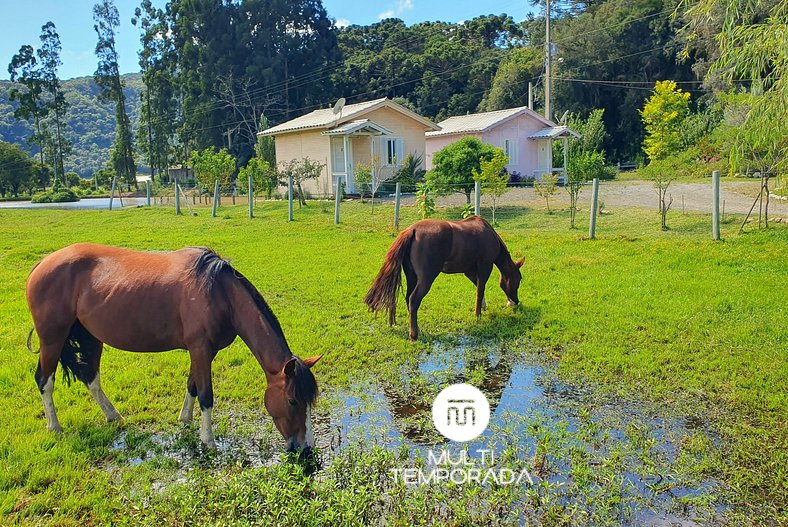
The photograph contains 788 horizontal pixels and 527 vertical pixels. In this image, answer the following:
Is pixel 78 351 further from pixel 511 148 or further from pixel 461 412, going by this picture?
pixel 511 148

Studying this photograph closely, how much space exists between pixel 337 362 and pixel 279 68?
45.4 m

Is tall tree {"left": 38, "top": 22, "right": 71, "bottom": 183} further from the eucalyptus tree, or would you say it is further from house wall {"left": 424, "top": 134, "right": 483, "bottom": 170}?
house wall {"left": 424, "top": 134, "right": 483, "bottom": 170}

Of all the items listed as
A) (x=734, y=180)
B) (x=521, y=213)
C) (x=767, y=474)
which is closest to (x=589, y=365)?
(x=767, y=474)

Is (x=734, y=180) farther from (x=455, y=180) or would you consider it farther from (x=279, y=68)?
(x=279, y=68)

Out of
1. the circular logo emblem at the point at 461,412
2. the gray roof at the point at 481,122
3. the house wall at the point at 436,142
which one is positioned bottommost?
the circular logo emblem at the point at 461,412

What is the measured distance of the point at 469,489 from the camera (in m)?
3.68

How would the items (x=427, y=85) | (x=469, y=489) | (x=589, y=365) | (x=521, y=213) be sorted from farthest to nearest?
(x=427, y=85) → (x=521, y=213) → (x=589, y=365) → (x=469, y=489)

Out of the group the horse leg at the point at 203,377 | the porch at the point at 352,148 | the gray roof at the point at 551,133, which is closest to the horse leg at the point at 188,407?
the horse leg at the point at 203,377

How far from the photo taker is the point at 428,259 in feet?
23.2

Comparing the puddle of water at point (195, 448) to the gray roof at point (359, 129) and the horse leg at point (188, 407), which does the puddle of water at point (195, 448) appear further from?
the gray roof at point (359, 129)

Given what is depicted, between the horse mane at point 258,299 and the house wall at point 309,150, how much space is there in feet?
70.5

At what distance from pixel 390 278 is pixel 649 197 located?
1595 centimetres

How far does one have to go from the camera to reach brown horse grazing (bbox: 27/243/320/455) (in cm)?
414

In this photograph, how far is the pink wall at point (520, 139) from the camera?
28.4 metres
